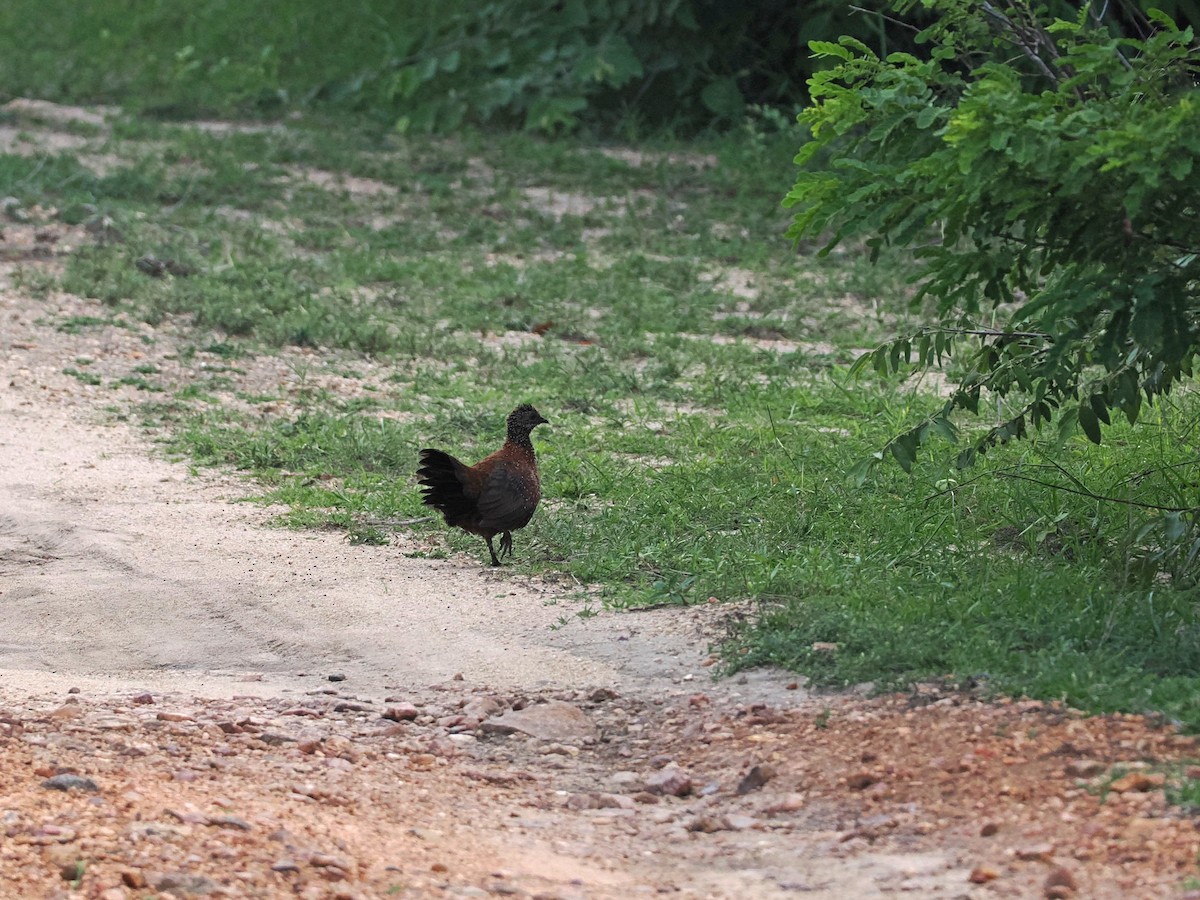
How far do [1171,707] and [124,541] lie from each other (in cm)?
384

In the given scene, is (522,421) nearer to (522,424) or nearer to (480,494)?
(522,424)

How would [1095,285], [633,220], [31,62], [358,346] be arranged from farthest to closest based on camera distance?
[31,62]
[633,220]
[358,346]
[1095,285]

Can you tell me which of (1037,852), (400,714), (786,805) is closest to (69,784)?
(400,714)

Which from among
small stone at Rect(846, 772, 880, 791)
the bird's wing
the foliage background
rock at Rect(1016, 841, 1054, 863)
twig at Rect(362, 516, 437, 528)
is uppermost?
the foliage background

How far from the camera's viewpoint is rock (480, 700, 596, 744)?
14.2 ft

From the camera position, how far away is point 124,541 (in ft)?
19.6

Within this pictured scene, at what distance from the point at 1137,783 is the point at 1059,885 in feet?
1.55

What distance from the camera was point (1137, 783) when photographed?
3424mm

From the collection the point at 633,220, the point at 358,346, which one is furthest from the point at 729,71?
the point at 358,346

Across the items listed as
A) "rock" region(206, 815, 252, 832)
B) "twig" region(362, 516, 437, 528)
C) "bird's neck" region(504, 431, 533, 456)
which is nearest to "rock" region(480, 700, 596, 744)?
"rock" region(206, 815, 252, 832)

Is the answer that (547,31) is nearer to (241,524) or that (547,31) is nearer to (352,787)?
(241,524)

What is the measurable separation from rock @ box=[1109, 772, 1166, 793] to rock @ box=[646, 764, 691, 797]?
1.03 metres

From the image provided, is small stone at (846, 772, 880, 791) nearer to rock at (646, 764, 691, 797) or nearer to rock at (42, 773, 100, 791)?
rock at (646, 764, 691, 797)

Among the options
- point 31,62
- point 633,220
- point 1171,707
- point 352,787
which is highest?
point 31,62
